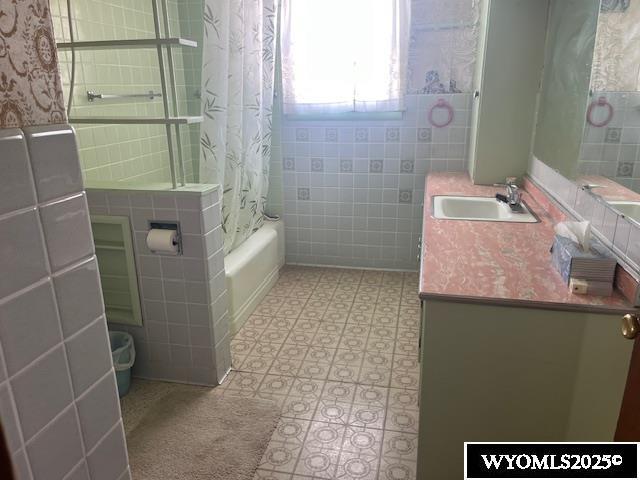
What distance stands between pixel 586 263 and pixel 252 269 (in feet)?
6.42

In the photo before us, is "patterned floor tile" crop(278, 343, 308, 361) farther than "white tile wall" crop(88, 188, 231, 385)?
Yes

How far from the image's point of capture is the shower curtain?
235cm

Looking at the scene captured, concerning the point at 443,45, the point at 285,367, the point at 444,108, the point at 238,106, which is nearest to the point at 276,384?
the point at 285,367

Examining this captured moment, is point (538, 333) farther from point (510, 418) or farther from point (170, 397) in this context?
point (170, 397)

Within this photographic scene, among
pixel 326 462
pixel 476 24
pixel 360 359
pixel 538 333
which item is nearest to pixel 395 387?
pixel 360 359

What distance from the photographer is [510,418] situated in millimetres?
1405

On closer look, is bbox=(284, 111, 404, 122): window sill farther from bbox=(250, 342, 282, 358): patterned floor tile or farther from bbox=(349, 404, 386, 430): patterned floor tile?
bbox=(349, 404, 386, 430): patterned floor tile

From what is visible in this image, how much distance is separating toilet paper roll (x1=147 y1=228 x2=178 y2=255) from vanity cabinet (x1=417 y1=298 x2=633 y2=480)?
1125 millimetres

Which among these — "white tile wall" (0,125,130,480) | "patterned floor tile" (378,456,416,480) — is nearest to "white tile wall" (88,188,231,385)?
"patterned floor tile" (378,456,416,480)

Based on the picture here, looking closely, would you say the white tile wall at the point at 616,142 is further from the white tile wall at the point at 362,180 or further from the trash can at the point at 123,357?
the trash can at the point at 123,357

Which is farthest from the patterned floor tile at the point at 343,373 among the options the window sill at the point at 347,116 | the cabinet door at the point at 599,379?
the window sill at the point at 347,116

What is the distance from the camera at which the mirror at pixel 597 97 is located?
4.52ft

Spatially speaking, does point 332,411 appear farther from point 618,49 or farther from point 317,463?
point 618,49

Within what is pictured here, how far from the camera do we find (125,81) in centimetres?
274
